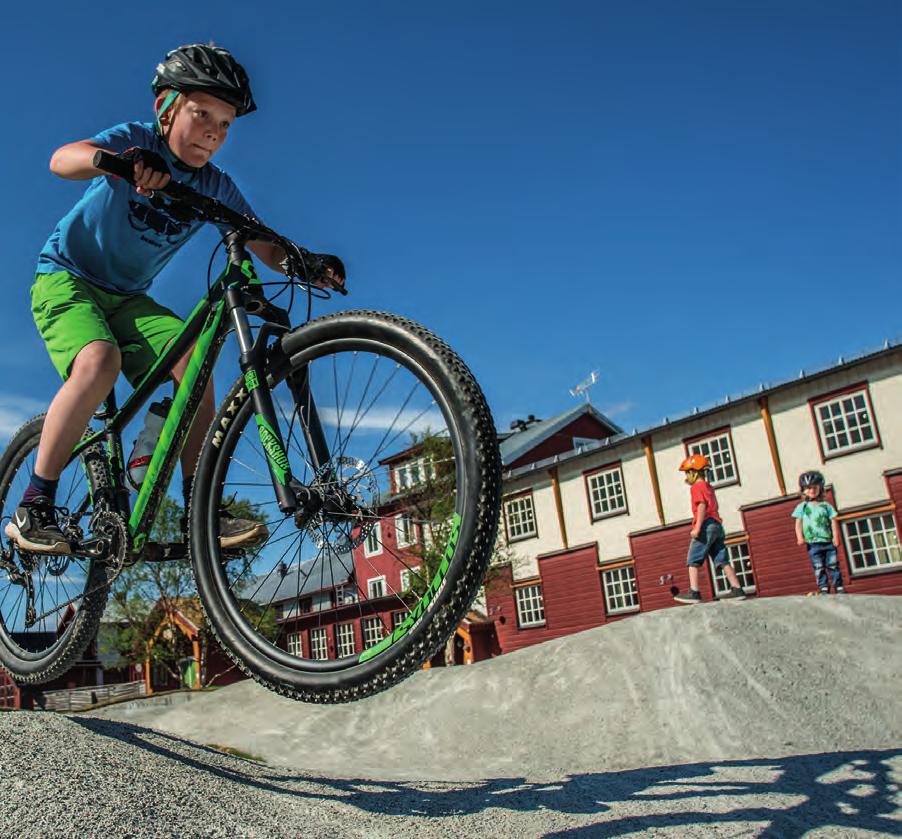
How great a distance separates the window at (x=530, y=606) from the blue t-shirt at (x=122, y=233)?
29823mm

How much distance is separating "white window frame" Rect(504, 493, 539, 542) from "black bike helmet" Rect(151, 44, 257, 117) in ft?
98.7

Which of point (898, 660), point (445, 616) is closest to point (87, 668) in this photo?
point (898, 660)

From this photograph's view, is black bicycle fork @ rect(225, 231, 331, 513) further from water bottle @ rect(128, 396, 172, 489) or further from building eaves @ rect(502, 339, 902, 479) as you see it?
building eaves @ rect(502, 339, 902, 479)

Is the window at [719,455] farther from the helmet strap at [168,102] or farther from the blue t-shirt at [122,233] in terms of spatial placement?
the helmet strap at [168,102]

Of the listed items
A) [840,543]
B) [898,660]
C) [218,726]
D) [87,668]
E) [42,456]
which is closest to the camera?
[42,456]

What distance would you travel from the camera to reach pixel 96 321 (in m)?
4.18

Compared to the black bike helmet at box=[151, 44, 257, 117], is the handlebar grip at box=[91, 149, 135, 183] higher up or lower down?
lower down

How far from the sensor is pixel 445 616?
9.09 feet

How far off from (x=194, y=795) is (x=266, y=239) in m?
3.25

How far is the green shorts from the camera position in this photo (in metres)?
4.12

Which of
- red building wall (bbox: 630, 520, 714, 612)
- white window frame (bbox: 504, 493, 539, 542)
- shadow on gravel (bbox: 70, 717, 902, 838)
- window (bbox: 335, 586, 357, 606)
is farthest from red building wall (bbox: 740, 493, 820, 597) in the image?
window (bbox: 335, 586, 357, 606)

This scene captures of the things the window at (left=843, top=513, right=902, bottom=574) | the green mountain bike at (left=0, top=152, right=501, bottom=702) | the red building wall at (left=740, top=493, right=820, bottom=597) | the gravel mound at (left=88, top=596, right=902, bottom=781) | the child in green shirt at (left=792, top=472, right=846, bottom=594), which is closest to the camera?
the green mountain bike at (left=0, top=152, right=501, bottom=702)

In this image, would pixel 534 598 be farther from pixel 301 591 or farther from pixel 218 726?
pixel 301 591

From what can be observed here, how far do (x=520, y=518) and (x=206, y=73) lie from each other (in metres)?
31.1
